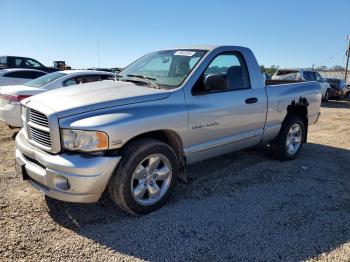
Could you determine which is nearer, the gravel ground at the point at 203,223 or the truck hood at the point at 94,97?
the gravel ground at the point at 203,223

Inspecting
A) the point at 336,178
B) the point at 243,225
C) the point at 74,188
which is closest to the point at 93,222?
the point at 74,188

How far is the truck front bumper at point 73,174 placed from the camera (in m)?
3.12

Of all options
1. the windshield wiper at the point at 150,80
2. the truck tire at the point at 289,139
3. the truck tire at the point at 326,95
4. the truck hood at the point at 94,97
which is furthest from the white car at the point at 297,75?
the truck hood at the point at 94,97

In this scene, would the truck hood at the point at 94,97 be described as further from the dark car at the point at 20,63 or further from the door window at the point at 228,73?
the dark car at the point at 20,63

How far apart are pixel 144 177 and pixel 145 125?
595 mm

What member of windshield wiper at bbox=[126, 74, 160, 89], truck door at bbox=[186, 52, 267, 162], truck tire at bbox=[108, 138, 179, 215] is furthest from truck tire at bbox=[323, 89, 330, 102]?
truck tire at bbox=[108, 138, 179, 215]

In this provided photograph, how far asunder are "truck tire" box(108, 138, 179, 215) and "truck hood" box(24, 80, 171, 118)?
→ 48 centimetres

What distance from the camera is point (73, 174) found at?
3111 millimetres

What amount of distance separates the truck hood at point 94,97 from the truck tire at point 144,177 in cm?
48

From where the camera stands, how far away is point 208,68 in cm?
427

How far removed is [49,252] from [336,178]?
4.22m

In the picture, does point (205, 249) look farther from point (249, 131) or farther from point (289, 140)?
point (289, 140)

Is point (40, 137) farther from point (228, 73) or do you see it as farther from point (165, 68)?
point (228, 73)

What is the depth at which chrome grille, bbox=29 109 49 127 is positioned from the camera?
10.9ft
